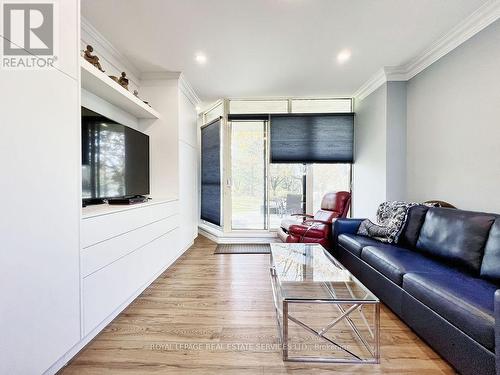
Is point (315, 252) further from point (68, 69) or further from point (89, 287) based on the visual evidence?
point (68, 69)

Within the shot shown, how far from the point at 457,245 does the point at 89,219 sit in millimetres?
2778

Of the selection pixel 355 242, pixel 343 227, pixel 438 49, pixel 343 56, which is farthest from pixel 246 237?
pixel 438 49

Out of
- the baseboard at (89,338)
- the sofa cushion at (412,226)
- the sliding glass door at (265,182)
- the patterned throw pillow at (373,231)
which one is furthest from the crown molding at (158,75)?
the sofa cushion at (412,226)

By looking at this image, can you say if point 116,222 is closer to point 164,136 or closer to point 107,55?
point 164,136

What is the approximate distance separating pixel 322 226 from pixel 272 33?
2.43 meters

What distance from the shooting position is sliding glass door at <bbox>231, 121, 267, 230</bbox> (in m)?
4.38

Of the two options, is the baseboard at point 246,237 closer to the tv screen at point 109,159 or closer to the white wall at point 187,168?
the white wall at point 187,168

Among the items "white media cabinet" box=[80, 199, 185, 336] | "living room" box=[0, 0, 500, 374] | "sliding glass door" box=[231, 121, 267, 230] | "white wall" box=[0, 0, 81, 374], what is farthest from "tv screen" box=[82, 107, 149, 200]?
"sliding glass door" box=[231, 121, 267, 230]

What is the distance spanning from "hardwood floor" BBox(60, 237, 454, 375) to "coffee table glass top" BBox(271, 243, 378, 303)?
366mm

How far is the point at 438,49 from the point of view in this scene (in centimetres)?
263


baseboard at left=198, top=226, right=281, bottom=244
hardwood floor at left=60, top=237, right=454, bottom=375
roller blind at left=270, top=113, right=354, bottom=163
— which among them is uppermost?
roller blind at left=270, top=113, right=354, bottom=163

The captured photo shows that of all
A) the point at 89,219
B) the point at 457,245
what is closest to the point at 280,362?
the point at 89,219

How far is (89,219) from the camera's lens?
5.16 ft

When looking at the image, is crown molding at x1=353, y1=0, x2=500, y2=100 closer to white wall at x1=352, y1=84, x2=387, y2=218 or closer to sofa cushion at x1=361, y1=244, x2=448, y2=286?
white wall at x1=352, y1=84, x2=387, y2=218
